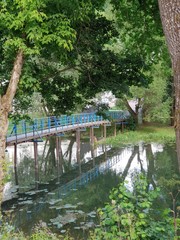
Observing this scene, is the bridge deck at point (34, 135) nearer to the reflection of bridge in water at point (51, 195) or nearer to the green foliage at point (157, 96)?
the reflection of bridge in water at point (51, 195)

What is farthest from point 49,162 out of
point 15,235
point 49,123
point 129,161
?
point 15,235

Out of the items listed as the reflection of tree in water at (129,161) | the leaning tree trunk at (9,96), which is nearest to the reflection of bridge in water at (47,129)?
the reflection of tree in water at (129,161)

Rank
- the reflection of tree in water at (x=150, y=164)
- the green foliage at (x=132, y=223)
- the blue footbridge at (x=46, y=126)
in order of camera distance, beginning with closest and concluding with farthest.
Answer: the green foliage at (x=132, y=223) < the reflection of tree in water at (x=150, y=164) < the blue footbridge at (x=46, y=126)

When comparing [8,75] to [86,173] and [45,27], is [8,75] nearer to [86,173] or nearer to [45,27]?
[45,27]

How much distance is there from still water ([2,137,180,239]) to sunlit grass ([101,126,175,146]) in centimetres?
117

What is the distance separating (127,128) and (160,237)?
2721 cm

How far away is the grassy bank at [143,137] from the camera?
87.0 feet

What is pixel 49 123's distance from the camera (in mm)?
18766

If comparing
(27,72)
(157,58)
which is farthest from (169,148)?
(27,72)

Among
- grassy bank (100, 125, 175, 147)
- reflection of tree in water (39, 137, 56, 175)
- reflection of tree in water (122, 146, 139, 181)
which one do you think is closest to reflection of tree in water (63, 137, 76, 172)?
reflection of tree in water (39, 137, 56, 175)

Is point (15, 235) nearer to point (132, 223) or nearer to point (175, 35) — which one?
point (132, 223)

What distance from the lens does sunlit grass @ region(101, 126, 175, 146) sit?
2653cm

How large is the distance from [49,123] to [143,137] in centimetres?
1111

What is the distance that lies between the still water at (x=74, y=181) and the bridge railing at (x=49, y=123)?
2128 mm
